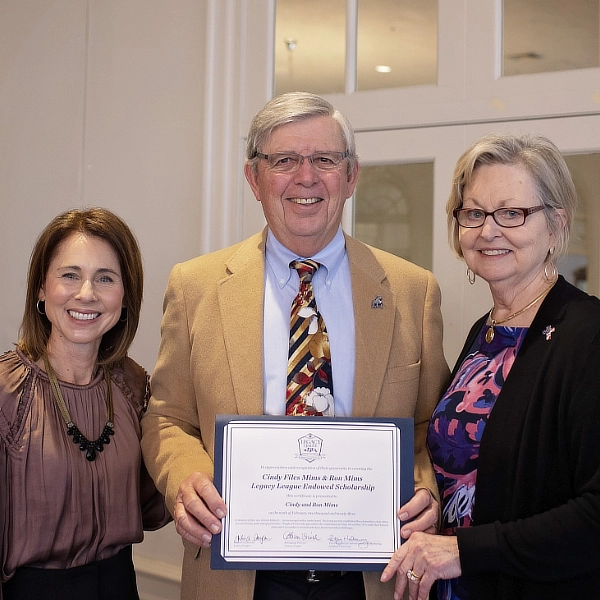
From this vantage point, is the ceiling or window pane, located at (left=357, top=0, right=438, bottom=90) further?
window pane, located at (left=357, top=0, right=438, bottom=90)

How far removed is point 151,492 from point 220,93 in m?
1.75

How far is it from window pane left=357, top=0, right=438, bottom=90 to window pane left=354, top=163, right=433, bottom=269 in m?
0.34

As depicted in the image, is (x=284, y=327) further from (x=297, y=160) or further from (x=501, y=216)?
(x=501, y=216)

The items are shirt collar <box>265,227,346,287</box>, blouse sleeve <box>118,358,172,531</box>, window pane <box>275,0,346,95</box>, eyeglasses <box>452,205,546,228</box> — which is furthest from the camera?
window pane <box>275,0,346,95</box>

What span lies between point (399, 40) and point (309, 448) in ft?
6.22

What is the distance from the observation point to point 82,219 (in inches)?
85.3

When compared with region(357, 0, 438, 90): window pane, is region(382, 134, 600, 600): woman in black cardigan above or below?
below

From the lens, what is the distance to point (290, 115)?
207 centimetres

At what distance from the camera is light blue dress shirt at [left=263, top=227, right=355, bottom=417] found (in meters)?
2.02

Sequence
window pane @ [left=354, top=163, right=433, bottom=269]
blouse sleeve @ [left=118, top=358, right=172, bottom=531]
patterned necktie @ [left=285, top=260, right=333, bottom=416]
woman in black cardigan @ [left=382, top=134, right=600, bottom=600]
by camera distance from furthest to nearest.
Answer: window pane @ [left=354, top=163, right=433, bottom=269] < blouse sleeve @ [left=118, top=358, right=172, bottom=531] < patterned necktie @ [left=285, top=260, right=333, bottom=416] < woman in black cardigan @ [left=382, top=134, right=600, bottom=600]

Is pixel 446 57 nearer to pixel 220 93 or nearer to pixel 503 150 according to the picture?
pixel 220 93

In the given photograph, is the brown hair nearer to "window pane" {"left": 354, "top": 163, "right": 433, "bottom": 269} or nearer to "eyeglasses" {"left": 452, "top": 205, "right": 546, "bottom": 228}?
"eyeglasses" {"left": 452, "top": 205, "right": 546, "bottom": 228}
